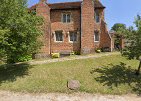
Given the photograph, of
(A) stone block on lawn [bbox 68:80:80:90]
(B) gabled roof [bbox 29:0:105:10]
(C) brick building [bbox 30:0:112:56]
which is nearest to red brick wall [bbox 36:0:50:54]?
(C) brick building [bbox 30:0:112:56]

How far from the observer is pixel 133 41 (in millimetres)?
21141

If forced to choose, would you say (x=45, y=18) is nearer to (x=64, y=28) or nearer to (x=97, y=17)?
(x=64, y=28)

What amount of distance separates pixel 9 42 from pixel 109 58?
492 inches

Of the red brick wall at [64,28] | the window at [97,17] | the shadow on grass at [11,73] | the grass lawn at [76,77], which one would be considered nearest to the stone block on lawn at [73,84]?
the grass lawn at [76,77]

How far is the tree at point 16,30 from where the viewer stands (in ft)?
67.1

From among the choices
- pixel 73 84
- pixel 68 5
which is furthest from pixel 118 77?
pixel 68 5

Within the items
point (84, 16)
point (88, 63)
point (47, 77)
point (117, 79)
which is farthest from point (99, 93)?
point (84, 16)

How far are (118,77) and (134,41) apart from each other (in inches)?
141

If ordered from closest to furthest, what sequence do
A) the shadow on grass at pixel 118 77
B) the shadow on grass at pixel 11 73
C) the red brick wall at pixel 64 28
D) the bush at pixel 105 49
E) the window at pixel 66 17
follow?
1. the shadow on grass at pixel 118 77
2. the shadow on grass at pixel 11 73
3. the red brick wall at pixel 64 28
4. the window at pixel 66 17
5. the bush at pixel 105 49

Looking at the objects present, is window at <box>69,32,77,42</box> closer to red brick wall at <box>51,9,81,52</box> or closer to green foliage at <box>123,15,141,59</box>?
red brick wall at <box>51,9,81,52</box>

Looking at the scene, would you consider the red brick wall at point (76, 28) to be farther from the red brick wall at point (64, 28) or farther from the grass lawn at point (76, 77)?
the grass lawn at point (76, 77)

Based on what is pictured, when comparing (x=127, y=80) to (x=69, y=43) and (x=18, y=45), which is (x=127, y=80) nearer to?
(x=18, y=45)

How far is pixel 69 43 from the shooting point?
1433 inches

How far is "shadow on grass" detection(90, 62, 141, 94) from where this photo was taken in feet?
67.0
